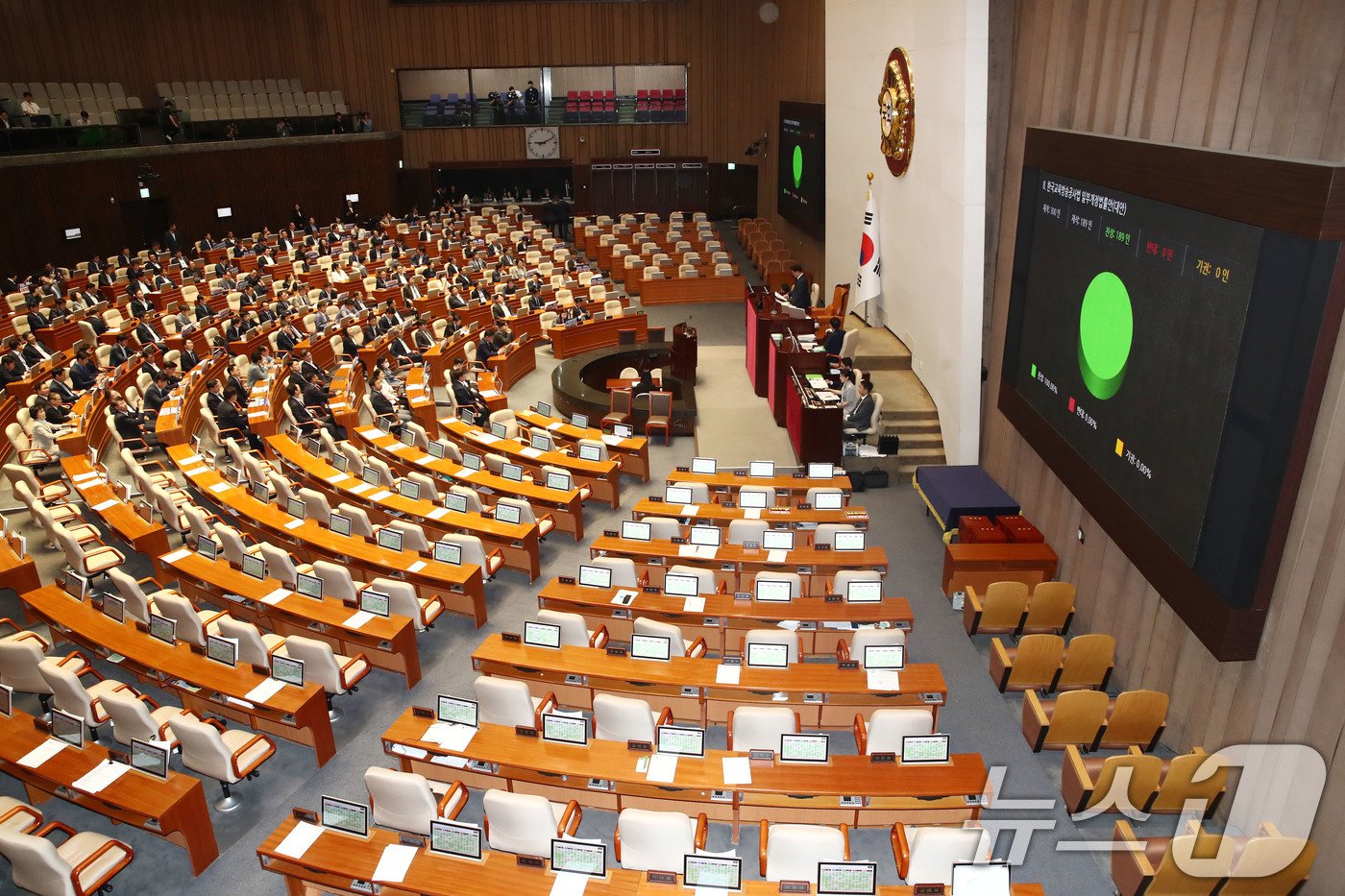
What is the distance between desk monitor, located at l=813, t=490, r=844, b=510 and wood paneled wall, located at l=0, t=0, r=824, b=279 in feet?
68.4

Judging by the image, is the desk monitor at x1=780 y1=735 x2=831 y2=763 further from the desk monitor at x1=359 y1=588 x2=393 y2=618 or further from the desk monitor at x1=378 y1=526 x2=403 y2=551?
the desk monitor at x1=378 y1=526 x2=403 y2=551

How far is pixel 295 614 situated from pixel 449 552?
1725 millimetres

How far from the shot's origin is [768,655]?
805 cm

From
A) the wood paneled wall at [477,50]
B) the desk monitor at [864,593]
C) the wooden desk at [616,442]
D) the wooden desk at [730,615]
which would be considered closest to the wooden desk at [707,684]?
the wooden desk at [730,615]

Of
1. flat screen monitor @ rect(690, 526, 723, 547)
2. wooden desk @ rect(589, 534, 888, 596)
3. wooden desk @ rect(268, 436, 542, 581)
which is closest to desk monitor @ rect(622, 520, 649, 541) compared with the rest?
wooden desk @ rect(589, 534, 888, 596)

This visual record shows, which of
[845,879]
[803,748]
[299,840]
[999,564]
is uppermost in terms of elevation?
[845,879]

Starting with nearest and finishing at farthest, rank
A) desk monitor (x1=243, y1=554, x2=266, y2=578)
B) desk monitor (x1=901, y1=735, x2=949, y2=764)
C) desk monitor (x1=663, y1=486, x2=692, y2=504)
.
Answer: desk monitor (x1=901, y1=735, x2=949, y2=764), desk monitor (x1=243, y1=554, x2=266, y2=578), desk monitor (x1=663, y1=486, x2=692, y2=504)

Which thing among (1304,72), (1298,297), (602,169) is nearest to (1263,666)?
(1298,297)

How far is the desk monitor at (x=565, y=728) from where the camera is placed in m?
7.11

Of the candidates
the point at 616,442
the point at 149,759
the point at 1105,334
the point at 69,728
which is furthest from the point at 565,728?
the point at 616,442

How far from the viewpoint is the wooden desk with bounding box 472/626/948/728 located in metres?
7.93

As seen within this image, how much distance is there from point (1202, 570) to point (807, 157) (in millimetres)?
18069

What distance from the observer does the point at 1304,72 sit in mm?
6055

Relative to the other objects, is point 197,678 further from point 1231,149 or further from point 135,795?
point 1231,149
